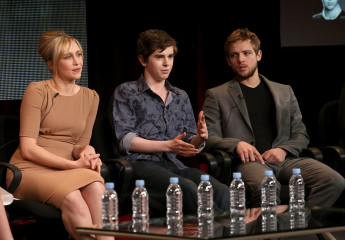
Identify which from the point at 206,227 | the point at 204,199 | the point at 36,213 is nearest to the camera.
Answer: the point at 206,227

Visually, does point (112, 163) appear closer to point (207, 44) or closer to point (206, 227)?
point (206, 227)

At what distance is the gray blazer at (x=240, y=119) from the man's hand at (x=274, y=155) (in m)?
0.06

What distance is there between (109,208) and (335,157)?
189 cm

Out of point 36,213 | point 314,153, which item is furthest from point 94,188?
point 314,153

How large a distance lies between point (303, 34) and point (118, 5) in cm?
179

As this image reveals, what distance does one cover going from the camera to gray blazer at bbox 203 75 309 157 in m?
4.45

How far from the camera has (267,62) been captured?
6.35 meters

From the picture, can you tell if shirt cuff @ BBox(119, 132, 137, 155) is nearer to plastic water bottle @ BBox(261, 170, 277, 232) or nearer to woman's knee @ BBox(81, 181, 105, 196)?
woman's knee @ BBox(81, 181, 105, 196)

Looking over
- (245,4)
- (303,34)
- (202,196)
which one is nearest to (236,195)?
(202,196)

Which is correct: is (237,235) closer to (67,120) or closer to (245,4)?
(67,120)

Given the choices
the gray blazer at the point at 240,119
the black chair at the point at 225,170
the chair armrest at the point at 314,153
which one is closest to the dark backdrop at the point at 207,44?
the gray blazer at the point at 240,119

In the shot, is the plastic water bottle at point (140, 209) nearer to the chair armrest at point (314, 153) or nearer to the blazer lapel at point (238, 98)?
the blazer lapel at point (238, 98)

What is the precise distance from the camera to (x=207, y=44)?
6504 mm

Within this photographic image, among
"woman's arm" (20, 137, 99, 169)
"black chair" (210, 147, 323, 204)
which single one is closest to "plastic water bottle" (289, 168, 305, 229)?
"black chair" (210, 147, 323, 204)
